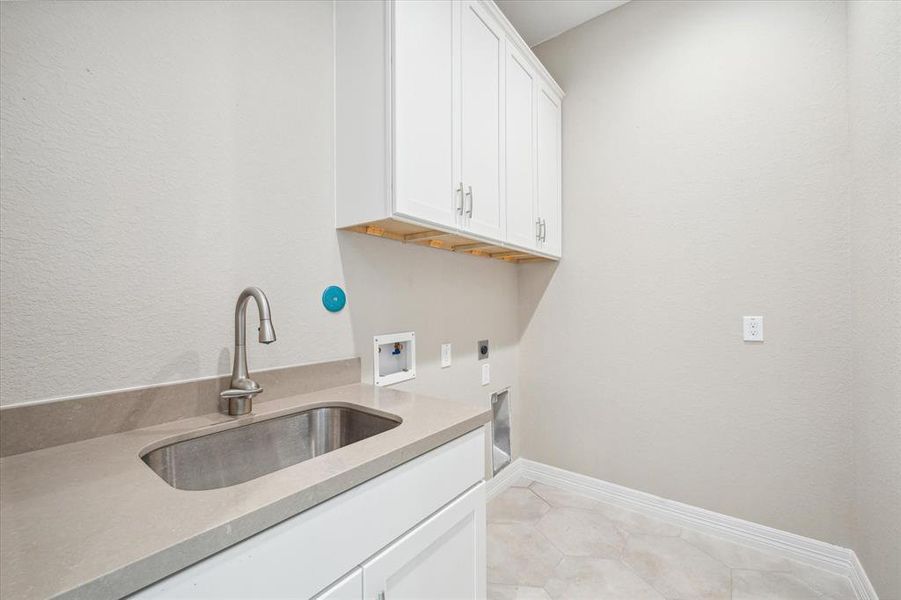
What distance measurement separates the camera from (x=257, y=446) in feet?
3.47

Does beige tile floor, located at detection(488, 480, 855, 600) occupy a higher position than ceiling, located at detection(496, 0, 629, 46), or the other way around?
ceiling, located at detection(496, 0, 629, 46)

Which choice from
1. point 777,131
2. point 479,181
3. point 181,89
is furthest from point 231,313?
point 777,131

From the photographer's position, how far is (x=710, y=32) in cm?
187

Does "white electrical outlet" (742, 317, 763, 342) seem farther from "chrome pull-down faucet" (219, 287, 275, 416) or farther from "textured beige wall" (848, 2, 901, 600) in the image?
"chrome pull-down faucet" (219, 287, 275, 416)

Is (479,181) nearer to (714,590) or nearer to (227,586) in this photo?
(227,586)

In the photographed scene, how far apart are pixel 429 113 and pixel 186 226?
85cm

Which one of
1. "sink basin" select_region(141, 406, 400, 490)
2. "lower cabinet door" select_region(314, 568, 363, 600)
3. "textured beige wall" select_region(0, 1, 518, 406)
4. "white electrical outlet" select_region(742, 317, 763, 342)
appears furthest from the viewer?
"white electrical outlet" select_region(742, 317, 763, 342)

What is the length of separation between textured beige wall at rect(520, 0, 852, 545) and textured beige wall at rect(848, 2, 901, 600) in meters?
0.10

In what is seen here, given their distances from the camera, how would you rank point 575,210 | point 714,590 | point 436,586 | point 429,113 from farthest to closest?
point 575,210 < point 714,590 < point 429,113 < point 436,586

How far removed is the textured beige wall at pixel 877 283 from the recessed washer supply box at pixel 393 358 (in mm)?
1627

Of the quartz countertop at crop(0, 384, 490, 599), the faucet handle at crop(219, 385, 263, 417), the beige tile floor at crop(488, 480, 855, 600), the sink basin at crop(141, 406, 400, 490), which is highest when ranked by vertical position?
the faucet handle at crop(219, 385, 263, 417)

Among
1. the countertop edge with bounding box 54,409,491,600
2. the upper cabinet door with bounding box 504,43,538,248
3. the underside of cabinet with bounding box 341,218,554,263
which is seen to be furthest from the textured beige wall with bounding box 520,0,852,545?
the countertop edge with bounding box 54,409,491,600

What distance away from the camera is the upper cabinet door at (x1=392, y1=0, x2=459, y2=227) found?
1230 millimetres

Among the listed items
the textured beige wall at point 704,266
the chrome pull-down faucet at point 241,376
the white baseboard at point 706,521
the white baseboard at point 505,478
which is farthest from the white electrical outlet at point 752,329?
the chrome pull-down faucet at point 241,376
